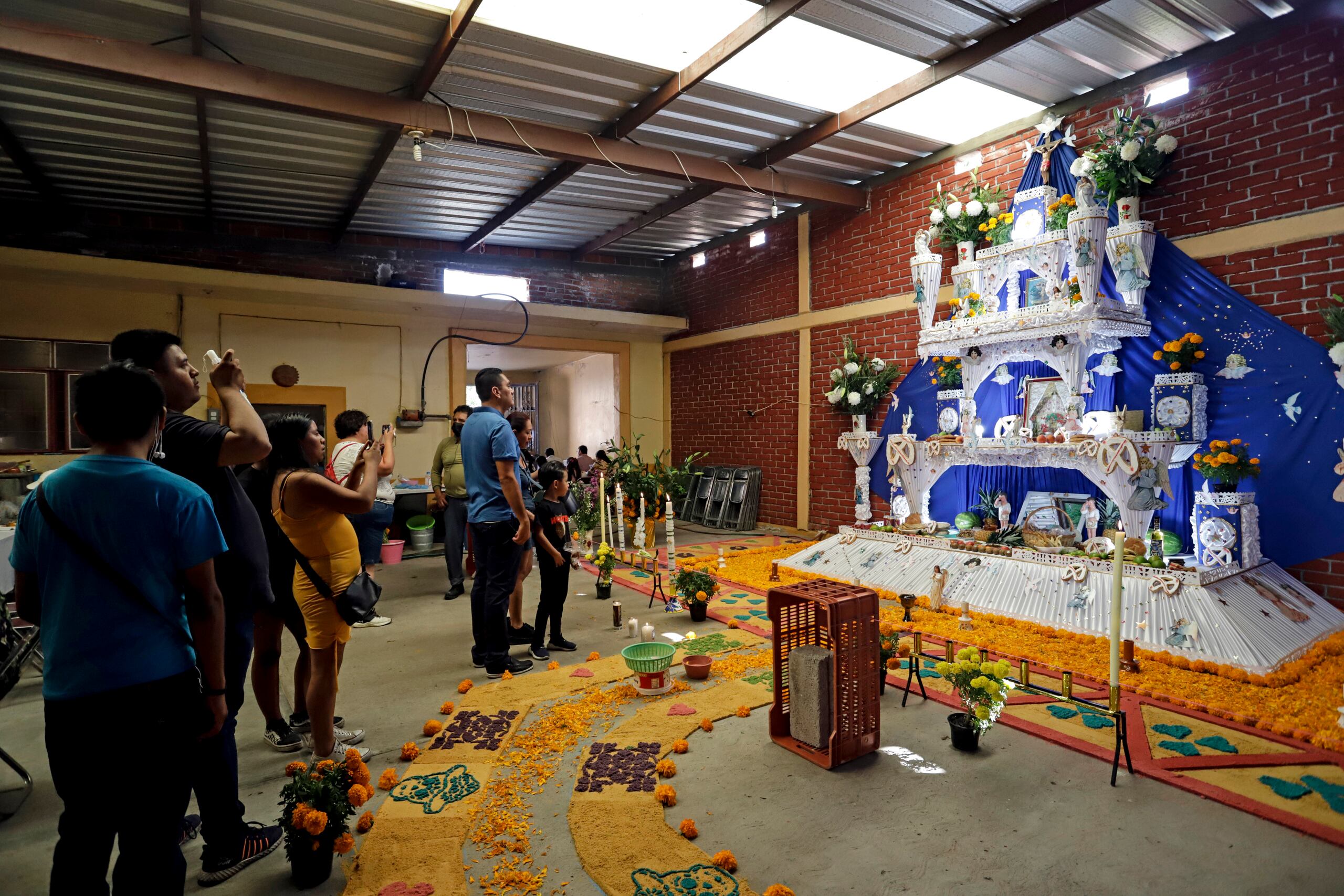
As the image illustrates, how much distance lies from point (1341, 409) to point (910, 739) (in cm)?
384

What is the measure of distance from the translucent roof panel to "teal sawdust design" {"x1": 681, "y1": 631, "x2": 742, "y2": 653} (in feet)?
15.8

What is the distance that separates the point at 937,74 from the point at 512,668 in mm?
5520

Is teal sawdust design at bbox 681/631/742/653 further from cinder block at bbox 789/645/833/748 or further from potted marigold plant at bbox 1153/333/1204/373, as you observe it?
potted marigold plant at bbox 1153/333/1204/373

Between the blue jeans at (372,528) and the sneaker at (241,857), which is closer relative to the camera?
the sneaker at (241,857)

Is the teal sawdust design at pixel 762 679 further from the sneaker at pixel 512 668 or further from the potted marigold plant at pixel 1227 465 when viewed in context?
the potted marigold plant at pixel 1227 465

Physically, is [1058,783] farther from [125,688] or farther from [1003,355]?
[1003,355]

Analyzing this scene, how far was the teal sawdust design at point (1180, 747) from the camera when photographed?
115 inches

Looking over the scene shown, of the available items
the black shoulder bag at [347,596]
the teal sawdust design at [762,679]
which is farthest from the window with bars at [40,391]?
the teal sawdust design at [762,679]

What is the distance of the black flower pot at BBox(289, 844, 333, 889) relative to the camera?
2.14 m

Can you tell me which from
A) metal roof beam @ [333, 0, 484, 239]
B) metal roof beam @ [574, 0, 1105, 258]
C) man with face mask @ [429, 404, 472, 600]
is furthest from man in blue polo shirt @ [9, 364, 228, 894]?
metal roof beam @ [574, 0, 1105, 258]

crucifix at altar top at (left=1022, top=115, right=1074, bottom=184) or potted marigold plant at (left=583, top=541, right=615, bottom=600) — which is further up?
crucifix at altar top at (left=1022, top=115, right=1074, bottom=184)

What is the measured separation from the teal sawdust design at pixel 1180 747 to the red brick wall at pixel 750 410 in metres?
5.98

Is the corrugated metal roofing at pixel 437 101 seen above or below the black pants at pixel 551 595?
above

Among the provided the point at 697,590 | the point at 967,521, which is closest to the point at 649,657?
the point at 697,590
